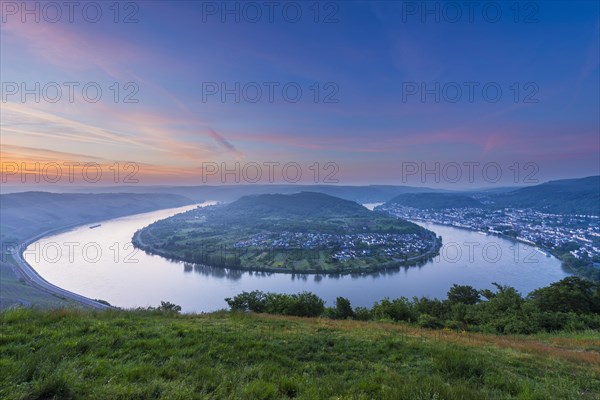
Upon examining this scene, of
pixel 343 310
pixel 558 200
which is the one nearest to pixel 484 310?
pixel 343 310

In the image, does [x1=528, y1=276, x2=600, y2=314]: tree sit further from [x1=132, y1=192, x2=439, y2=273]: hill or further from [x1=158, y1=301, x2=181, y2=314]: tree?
[x1=132, y1=192, x2=439, y2=273]: hill

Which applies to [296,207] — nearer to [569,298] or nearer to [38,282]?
[38,282]

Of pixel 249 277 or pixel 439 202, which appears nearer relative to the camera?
pixel 249 277

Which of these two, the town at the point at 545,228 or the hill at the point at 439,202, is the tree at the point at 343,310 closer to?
the town at the point at 545,228

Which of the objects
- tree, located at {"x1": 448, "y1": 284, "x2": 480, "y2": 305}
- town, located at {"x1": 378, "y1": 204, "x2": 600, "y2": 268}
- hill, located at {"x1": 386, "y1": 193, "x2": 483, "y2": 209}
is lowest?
town, located at {"x1": 378, "y1": 204, "x2": 600, "y2": 268}

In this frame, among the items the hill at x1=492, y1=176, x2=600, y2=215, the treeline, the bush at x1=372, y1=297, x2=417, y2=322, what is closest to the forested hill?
the hill at x1=492, y1=176, x2=600, y2=215

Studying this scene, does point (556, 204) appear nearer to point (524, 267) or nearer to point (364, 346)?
point (524, 267)
